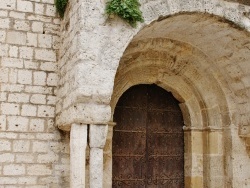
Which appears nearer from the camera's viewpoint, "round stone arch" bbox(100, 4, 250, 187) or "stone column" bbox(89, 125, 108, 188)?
"stone column" bbox(89, 125, 108, 188)

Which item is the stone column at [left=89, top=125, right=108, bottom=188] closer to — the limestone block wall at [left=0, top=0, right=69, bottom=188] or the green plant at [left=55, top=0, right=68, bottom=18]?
the limestone block wall at [left=0, top=0, right=69, bottom=188]

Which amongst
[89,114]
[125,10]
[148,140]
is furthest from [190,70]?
[89,114]

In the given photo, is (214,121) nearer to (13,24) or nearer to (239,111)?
(239,111)

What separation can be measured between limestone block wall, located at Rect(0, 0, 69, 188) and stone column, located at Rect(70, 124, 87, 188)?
0.84 meters

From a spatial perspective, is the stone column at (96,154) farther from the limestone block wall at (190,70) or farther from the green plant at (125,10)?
the green plant at (125,10)

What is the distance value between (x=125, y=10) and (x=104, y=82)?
2.76ft

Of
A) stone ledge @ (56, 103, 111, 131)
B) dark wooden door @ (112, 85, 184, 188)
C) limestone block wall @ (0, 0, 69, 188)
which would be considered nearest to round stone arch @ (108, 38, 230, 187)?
dark wooden door @ (112, 85, 184, 188)

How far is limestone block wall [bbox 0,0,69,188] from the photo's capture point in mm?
5070

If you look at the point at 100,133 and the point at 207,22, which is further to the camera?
the point at 207,22

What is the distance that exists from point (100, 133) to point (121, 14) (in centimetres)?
134

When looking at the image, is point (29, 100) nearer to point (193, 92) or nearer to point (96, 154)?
point (96, 154)

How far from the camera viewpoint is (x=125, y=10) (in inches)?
179

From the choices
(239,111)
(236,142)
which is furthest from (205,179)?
(239,111)

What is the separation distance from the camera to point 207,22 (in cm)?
516
